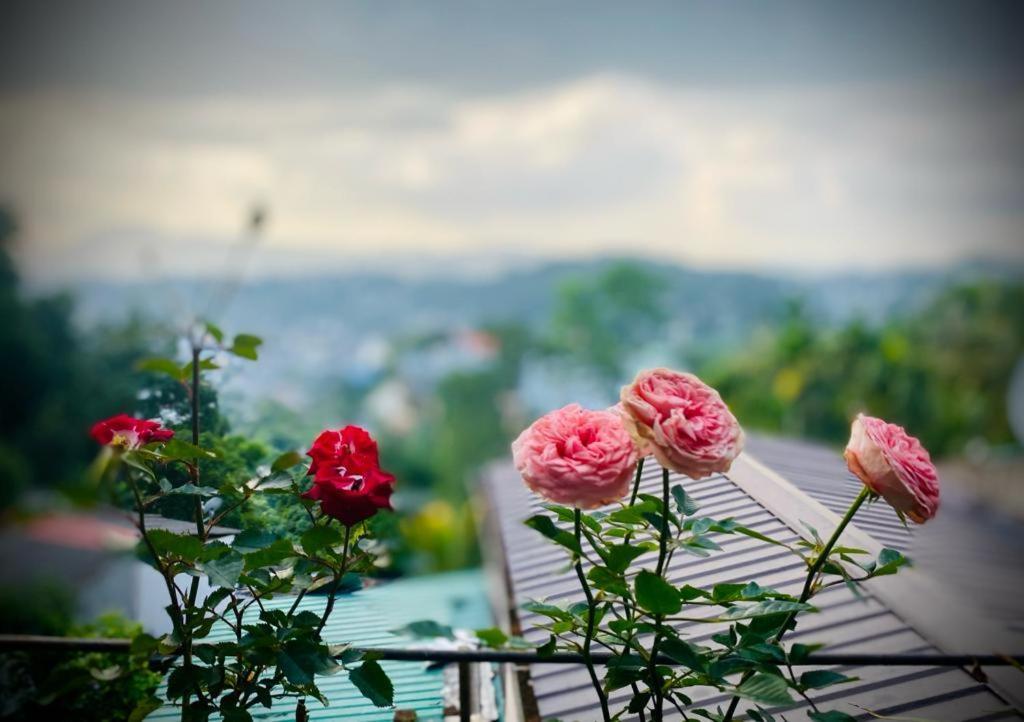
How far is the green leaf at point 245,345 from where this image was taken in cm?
76

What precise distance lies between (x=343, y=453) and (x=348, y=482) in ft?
0.13

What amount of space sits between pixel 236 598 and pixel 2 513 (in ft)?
0.83

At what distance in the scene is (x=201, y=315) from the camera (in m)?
0.79

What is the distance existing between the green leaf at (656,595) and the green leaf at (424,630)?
0.62 ft

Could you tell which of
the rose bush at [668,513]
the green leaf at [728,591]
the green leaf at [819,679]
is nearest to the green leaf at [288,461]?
the rose bush at [668,513]

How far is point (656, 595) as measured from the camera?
676mm

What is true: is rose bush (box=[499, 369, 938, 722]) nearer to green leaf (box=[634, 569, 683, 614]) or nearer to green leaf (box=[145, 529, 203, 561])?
green leaf (box=[634, 569, 683, 614])

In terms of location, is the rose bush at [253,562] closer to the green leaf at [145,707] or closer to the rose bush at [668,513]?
the green leaf at [145,707]

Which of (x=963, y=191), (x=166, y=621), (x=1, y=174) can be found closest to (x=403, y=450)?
(x=1, y=174)

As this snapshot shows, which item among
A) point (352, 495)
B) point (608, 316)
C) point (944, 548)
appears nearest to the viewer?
point (352, 495)

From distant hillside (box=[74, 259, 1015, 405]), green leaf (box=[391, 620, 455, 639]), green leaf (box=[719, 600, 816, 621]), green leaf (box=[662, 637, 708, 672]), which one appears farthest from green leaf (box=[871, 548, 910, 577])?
distant hillside (box=[74, 259, 1015, 405])

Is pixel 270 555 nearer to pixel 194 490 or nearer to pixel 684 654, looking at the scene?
pixel 194 490

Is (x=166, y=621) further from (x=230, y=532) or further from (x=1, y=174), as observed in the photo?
(x=1, y=174)

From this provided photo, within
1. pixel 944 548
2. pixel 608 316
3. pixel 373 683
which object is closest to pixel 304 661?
pixel 373 683
